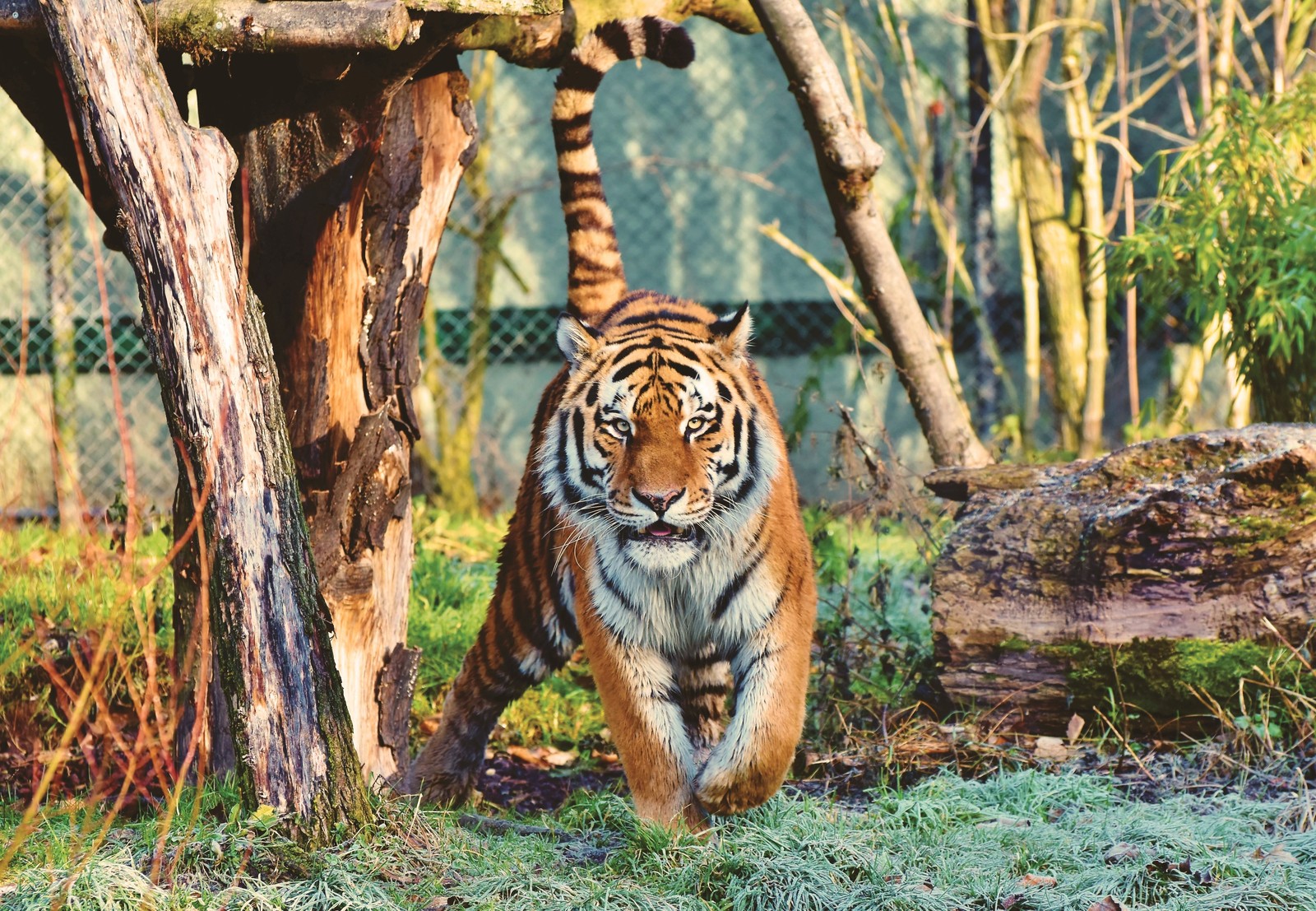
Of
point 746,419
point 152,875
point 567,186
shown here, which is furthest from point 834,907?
point 567,186

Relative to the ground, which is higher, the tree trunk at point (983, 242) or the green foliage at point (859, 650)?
the tree trunk at point (983, 242)

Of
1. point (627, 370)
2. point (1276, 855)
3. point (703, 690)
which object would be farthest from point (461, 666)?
point (1276, 855)

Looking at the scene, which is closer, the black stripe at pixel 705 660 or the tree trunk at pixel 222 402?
the tree trunk at pixel 222 402

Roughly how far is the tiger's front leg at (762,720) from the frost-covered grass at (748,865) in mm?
110

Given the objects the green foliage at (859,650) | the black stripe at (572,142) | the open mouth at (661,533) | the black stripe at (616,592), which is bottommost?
the green foliage at (859,650)

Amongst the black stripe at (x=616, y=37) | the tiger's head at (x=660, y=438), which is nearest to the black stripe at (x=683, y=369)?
the tiger's head at (x=660, y=438)

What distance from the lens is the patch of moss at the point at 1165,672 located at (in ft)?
12.7

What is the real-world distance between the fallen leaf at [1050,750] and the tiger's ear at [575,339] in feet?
5.98

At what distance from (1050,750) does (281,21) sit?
293 cm

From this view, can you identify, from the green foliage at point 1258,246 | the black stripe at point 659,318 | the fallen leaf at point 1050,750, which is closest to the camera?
the black stripe at point 659,318

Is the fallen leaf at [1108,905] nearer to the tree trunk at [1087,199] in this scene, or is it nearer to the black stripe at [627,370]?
the black stripe at [627,370]

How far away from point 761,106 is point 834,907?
21.4ft

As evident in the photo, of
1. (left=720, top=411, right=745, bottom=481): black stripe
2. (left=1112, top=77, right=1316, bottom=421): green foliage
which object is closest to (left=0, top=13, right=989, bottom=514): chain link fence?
(left=1112, top=77, right=1316, bottom=421): green foliage

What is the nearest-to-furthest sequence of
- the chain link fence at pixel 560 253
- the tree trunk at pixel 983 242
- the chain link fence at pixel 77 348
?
1. the chain link fence at pixel 77 348
2. the tree trunk at pixel 983 242
3. the chain link fence at pixel 560 253
